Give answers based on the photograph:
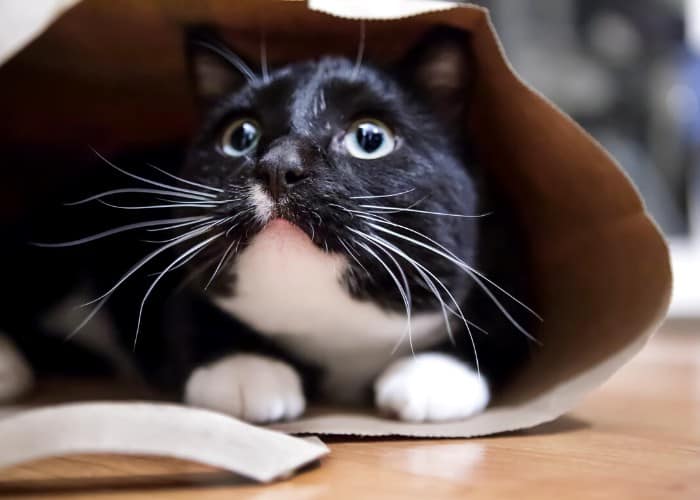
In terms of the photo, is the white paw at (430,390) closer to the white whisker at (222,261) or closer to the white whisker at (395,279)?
the white whisker at (395,279)

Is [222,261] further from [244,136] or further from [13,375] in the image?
[13,375]

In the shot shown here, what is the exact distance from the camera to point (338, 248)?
2.64 feet

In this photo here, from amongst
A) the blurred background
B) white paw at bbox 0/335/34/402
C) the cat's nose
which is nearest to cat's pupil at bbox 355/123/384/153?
the cat's nose

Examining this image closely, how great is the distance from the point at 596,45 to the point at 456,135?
4.44 feet

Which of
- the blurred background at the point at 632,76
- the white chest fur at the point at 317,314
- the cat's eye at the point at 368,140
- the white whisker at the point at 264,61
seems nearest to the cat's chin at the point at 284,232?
the white chest fur at the point at 317,314

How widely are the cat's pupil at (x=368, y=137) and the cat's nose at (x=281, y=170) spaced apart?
13 centimetres

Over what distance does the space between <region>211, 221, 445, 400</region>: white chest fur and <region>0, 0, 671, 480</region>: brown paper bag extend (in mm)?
101

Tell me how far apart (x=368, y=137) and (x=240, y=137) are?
179 millimetres

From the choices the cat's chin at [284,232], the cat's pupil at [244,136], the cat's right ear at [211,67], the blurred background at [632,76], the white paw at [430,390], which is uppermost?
the blurred background at [632,76]

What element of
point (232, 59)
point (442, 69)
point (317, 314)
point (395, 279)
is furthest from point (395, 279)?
point (232, 59)

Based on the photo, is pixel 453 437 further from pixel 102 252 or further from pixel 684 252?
pixel 684 252

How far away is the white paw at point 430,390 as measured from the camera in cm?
87

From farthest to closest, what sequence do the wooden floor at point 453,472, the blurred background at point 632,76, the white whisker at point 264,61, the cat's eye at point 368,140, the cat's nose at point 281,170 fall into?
the blurred background at point 632,76
the white whisker at point 264,61
the cat's eye at point 368,140
the cat's nose at point 281,170
the wooden floor at point 453,472

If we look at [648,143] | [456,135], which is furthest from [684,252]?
[456,135]
